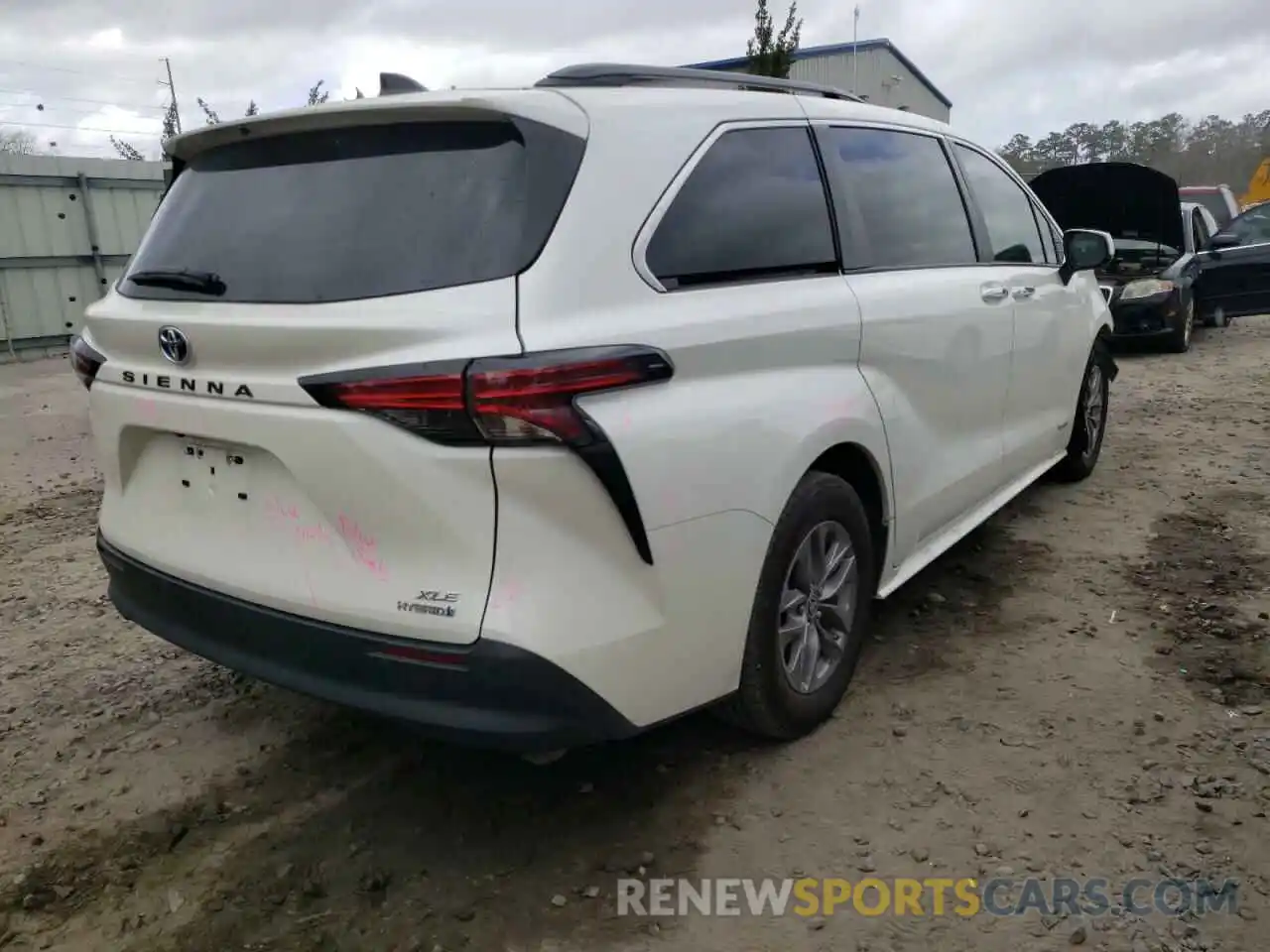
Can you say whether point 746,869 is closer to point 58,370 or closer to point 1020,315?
point 1020,315

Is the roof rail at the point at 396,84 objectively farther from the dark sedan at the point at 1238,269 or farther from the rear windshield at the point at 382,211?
the dark sedan at the point at 1238,269

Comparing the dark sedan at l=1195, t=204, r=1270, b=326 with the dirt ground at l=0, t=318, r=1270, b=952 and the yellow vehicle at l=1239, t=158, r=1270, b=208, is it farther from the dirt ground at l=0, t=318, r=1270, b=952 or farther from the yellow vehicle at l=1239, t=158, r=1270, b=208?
the yellow vehicle at l=1239, t=158, r=1270, b=208

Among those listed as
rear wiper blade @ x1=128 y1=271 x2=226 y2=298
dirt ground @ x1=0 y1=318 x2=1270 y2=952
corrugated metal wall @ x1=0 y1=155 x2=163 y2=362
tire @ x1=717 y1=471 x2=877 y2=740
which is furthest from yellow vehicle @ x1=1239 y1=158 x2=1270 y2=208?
rear wiper blade @ x1=128 y1=271 x2=226 y2=298

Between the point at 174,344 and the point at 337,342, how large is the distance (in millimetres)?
591

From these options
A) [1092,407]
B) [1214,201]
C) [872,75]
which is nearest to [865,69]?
[872,75]

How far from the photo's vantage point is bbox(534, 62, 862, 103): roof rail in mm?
2637

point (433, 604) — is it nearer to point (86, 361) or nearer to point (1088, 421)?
point (86, 361)

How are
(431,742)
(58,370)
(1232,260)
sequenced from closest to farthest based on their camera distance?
(431,742) → (1232,260) → (58,370)

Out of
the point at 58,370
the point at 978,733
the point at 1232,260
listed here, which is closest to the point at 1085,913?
the point at 978,733

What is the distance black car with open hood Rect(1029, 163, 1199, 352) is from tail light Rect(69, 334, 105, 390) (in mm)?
8840

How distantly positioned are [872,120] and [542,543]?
2.24 metres

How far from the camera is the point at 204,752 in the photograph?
311 cm

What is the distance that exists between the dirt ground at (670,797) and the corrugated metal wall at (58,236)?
34.3 feet

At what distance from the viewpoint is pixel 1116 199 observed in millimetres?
9875
